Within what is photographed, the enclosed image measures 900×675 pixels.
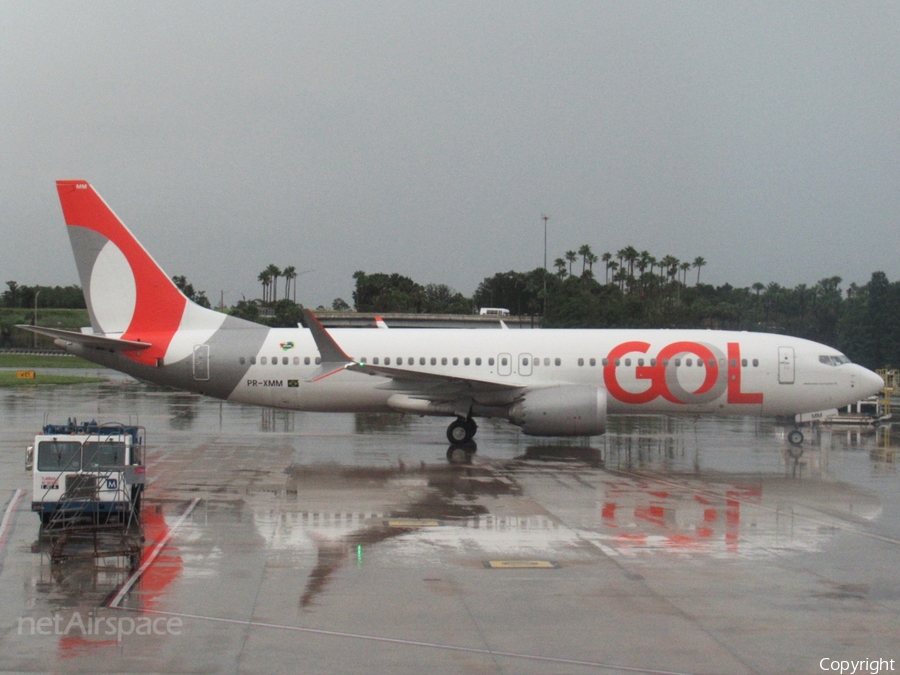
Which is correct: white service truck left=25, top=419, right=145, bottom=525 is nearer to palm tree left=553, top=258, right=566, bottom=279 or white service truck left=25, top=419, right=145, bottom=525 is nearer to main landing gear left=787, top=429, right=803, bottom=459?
main landing gear left=787, top=429, right=803, bottom=459

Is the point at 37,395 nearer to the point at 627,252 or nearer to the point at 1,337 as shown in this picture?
the point at 1,337

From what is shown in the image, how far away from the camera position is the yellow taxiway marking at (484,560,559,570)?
1173 centimetres

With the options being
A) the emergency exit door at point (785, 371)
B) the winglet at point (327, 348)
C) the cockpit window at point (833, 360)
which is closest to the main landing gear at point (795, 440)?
the emergency exit door at point (785, 371)

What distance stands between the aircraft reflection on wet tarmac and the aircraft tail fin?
317 centimetres

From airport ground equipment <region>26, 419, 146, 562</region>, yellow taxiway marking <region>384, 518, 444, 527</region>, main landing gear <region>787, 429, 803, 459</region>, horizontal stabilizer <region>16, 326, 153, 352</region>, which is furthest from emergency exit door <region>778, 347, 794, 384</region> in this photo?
airport ground equipment <region>26, 419, 146, 562</region>

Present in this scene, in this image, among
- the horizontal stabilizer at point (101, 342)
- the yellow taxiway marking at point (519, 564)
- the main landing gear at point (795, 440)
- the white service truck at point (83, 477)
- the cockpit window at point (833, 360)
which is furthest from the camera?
the main landing gear at point (795, 440)

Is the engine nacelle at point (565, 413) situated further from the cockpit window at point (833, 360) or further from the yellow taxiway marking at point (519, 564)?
the yellow taxiway marking at point (519, 564)

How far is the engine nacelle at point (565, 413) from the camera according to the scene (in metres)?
23.1

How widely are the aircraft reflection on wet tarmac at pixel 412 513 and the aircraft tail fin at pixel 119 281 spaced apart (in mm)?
3173

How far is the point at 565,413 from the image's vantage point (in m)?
23.1

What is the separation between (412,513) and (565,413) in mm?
8572

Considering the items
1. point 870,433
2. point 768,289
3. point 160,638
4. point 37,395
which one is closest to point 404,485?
point 160,638

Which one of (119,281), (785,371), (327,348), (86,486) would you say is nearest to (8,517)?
(86,486)

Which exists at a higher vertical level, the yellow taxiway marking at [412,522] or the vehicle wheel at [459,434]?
the vehicle wheel at [459,434]
